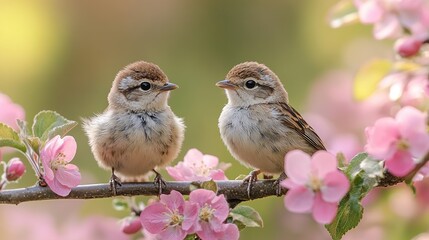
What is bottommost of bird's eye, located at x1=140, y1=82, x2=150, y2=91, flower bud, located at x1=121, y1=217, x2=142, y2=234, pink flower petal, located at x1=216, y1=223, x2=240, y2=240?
flower bud, located at x1=121, y1=217, x2=142, y2=234

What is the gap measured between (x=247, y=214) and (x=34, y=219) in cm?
156

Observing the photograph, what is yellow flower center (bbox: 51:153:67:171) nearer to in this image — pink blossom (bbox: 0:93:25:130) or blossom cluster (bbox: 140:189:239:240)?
blossom cluster (bbox: 140:189:239:240)

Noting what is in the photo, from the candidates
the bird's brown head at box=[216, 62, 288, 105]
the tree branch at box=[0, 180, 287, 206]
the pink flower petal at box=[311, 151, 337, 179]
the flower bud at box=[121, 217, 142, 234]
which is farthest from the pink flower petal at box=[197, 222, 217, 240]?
the bird's brown head at box=[216, 62, 288, 105]

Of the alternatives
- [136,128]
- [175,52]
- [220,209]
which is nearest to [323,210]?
[220,209]

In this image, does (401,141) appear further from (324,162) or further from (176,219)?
(176,219)

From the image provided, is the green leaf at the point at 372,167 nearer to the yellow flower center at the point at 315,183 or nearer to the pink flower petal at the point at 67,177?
the yellow flower center at the point at 315,183

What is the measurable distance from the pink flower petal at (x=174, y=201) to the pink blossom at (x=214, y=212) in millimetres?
44

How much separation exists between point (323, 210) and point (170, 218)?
47 centimetres

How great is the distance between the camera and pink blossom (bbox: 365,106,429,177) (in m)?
1.92

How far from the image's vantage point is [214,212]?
2.24 m

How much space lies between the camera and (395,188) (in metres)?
3.18

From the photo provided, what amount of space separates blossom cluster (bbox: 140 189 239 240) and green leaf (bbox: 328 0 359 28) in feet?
2.21

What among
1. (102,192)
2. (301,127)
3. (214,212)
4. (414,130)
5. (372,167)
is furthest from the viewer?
(301,127)

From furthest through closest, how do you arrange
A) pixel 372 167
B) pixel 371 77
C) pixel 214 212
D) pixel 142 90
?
pixel 142 90
pixel 371 77
pixel 214 212
pixel 372 167
